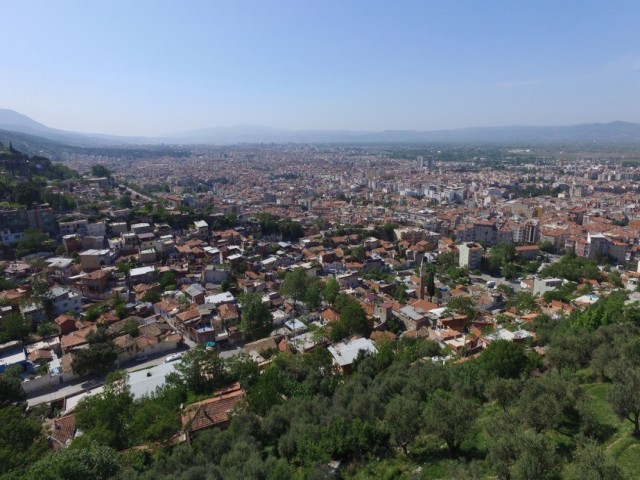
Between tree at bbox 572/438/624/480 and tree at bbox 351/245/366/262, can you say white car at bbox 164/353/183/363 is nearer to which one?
tree at bbox 572/438/624/480

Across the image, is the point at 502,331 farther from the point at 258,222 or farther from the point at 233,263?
the point at 258,222

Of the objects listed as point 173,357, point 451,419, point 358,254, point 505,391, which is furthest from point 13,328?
point 358,254

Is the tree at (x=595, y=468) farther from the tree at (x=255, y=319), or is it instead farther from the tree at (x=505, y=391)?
the tree at (x=255, y=319)

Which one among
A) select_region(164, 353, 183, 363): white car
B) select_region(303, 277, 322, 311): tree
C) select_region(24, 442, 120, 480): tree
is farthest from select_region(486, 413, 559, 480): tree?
select_region(303, 277, 322, 311): tree

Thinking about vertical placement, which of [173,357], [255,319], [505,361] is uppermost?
[505,361]

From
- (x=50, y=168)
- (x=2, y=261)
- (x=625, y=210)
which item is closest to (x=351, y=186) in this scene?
(x=625, y=210)

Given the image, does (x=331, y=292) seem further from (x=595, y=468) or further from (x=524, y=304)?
(x=595, y=468)
